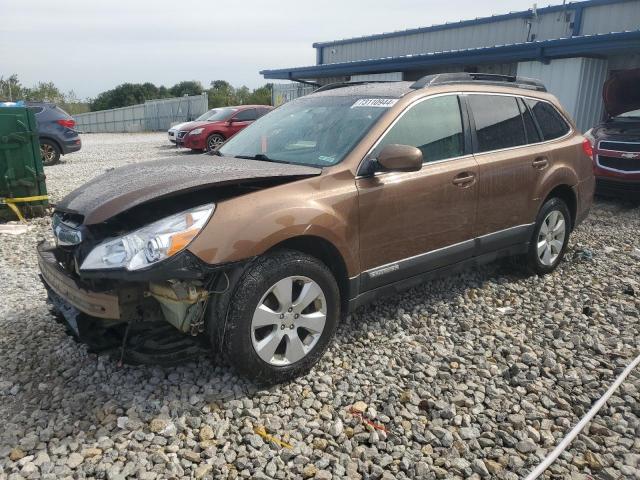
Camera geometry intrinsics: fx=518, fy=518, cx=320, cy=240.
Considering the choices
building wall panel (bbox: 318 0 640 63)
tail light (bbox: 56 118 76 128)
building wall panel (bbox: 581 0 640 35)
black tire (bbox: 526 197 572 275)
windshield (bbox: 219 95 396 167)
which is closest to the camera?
windshield (bbox: 219 95 396 167)

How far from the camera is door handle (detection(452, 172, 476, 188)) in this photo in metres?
3.88

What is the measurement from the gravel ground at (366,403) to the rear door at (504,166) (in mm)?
670

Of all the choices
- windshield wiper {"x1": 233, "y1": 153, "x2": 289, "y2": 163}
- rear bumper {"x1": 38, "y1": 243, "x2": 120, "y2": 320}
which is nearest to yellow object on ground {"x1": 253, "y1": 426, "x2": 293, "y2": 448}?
rear bumper {"x1": 38, "y1": 243, "x2": 120, "y2": 320}

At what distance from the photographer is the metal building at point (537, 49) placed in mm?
11133

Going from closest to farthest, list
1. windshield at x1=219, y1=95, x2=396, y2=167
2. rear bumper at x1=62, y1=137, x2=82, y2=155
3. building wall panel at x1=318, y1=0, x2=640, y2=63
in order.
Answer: windshield at x1=219, y1=95, x2=396, y2=167 → building wall panel at x1=318, y1=0, x2=640, y2=63 → rear bumper at x1=62, y1=137, x2=82, y2=155

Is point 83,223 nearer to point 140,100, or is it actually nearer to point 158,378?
point 158,378

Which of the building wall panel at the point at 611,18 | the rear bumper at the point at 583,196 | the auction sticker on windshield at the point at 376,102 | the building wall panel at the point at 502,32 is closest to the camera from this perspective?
the auction sticker on windshield at the point at 376,102

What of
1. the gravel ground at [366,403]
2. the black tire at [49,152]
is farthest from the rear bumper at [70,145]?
the gravel ground at [366,403]

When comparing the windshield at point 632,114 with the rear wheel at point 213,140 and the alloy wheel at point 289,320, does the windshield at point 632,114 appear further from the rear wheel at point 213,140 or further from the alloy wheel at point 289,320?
the rear wheel at point 213,140

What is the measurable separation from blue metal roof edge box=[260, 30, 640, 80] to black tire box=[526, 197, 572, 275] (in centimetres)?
704

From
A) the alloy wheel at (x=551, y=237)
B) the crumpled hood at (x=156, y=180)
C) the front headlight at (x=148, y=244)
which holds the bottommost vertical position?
the alloy wheel at (x=551, y=237)

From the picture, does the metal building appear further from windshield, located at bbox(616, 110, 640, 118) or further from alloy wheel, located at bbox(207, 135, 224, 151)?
alloy wheel, located at bbox(207, 135, 224, 151)

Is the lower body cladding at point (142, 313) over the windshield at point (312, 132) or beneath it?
beneath

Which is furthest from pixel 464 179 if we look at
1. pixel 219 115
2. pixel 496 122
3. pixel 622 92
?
pixel 219 115
